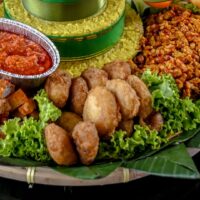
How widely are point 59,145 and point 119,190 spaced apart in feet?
2.15

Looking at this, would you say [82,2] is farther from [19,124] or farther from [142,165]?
[142,165]

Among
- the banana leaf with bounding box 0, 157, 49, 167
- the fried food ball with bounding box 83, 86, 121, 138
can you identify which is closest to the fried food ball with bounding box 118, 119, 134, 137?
the fried food ball with bounding box 83, 86, 121, 138

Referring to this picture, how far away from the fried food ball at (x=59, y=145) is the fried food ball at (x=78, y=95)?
0.27 metres

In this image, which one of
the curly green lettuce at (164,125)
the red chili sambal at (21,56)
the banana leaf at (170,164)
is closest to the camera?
the banana leaf at (170,164)

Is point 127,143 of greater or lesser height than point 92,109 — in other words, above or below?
below

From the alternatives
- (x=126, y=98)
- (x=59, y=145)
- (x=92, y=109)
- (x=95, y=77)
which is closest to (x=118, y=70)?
(x=95, y=77)

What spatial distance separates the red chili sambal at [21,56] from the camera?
3.26 meters

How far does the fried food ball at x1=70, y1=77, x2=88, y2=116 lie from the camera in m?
3.20

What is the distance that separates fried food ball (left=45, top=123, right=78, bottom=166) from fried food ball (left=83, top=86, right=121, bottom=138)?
0.19 meters

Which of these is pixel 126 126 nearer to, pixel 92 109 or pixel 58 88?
pixel 92 109

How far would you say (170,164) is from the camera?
9.78 ft

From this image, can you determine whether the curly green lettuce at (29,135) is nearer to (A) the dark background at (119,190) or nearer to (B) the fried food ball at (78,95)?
(B) the fried food ball at (78,95)

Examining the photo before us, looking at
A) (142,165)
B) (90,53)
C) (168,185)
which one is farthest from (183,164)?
(90,53)

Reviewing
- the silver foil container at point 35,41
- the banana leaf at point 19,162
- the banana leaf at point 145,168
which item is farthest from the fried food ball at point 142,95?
the banana leaf at point 19,162
